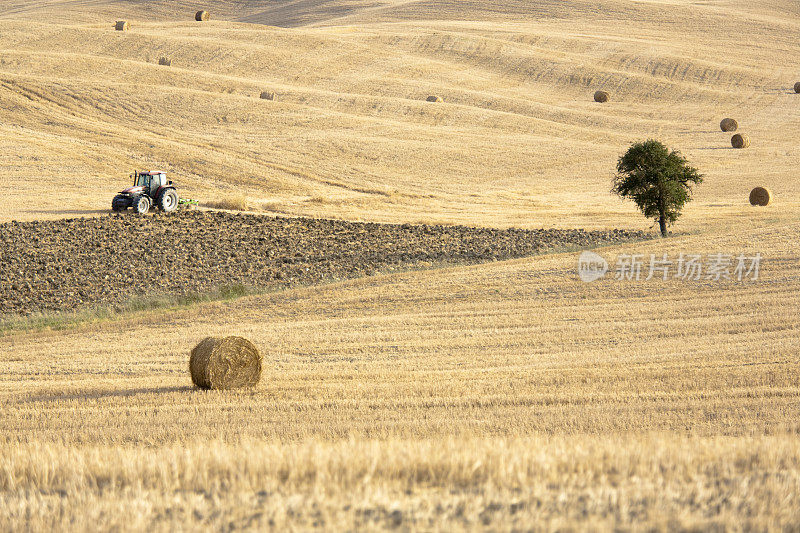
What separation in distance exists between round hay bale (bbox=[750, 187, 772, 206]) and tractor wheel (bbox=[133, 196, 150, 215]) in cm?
2399

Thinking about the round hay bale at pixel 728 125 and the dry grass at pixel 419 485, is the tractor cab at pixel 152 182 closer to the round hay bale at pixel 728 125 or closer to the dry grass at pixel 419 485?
the dry grass at pixel 419 485

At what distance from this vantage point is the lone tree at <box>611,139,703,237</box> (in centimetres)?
2859

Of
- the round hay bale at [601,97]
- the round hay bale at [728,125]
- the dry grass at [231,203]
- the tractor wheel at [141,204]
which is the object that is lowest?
the tractor wheel at [141,204]

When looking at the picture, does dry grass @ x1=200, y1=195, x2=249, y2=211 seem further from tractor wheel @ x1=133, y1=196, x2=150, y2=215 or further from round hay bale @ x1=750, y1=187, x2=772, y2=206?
round hay bale @ x1=750, y1=187, x2=772, y2=206

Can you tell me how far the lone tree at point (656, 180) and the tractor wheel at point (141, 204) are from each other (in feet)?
52.6

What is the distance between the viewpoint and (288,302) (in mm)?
20922

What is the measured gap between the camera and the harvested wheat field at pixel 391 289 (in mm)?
4383

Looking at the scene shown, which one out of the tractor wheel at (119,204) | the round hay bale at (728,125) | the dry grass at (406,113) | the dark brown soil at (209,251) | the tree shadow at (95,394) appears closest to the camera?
the tree shadow at (95,394)

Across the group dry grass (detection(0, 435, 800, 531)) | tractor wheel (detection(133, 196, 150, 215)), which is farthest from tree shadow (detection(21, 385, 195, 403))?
tractor wheel (detection(133, 196, 150, 215))

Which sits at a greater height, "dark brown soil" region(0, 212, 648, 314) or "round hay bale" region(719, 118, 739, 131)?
"round hay bale" region(719, 118, 739, 131)

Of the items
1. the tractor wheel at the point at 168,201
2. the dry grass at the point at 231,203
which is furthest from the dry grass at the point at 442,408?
the dry grass at the point at 231,203

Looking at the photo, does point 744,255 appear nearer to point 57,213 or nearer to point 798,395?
point 798,395

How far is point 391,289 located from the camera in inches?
855

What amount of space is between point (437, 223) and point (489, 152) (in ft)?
57.6
